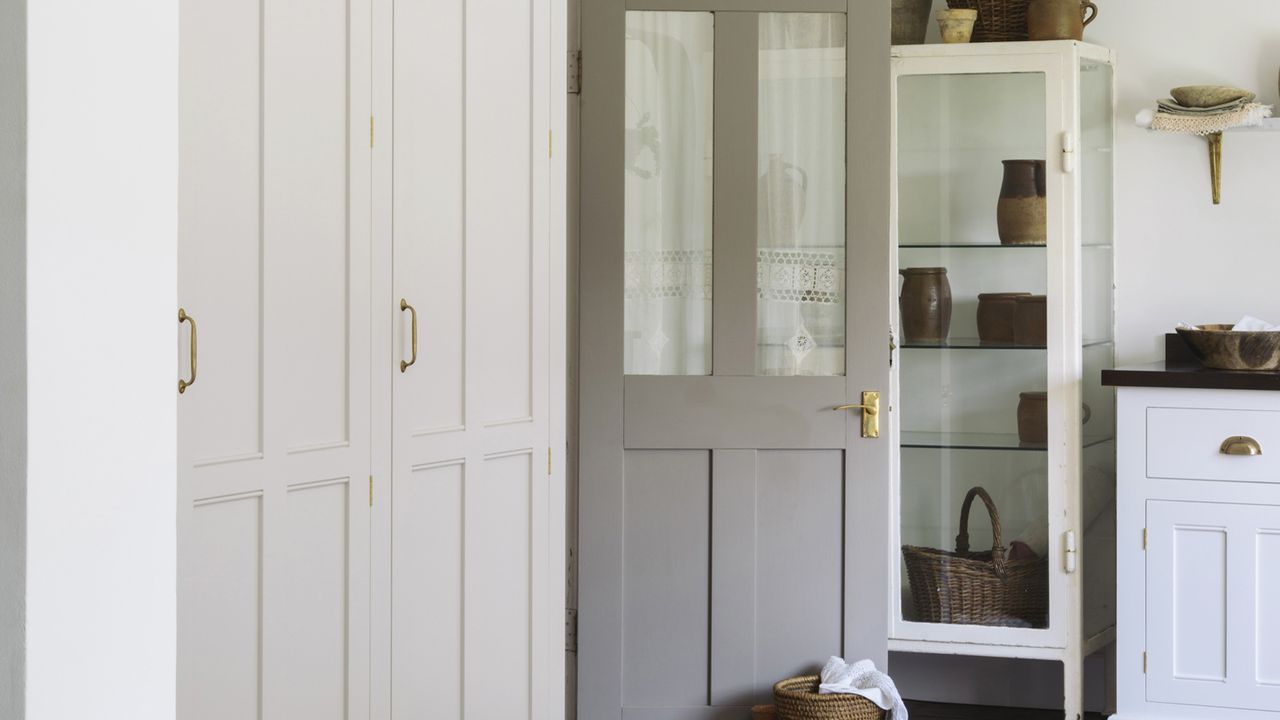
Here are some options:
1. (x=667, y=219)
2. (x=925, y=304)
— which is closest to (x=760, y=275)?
(x=667, y=219)

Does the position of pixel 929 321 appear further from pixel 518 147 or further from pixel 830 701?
pixel 518 147

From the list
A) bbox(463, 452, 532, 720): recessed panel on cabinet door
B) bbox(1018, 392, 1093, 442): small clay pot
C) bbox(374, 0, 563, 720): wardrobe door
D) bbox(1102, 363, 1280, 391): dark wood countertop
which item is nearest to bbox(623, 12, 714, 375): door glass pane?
bbox(374, 0, 563, 720): wardrobe door

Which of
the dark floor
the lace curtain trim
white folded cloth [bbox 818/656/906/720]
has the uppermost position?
the lace curtain trim

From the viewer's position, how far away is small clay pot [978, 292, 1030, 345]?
10.2ft

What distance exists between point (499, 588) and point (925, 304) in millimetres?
1533

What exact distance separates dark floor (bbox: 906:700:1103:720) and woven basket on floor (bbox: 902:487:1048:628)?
0.38 meters

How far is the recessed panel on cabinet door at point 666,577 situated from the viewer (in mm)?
2855

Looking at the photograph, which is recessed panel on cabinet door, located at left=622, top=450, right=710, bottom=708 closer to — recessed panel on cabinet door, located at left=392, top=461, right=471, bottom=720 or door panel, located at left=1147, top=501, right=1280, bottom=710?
recessed panel on cabinet door, located at left=392, top=461, right=471, bottom=720

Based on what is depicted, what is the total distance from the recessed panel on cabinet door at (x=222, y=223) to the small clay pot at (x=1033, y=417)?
2.16 metres

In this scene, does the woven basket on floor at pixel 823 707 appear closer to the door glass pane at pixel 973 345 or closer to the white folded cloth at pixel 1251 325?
the door glass pane at pixel 973 345

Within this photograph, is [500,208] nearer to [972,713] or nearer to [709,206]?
[709,206]

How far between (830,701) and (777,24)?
1740mm

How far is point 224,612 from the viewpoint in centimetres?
174

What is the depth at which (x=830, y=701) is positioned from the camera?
2629mm
